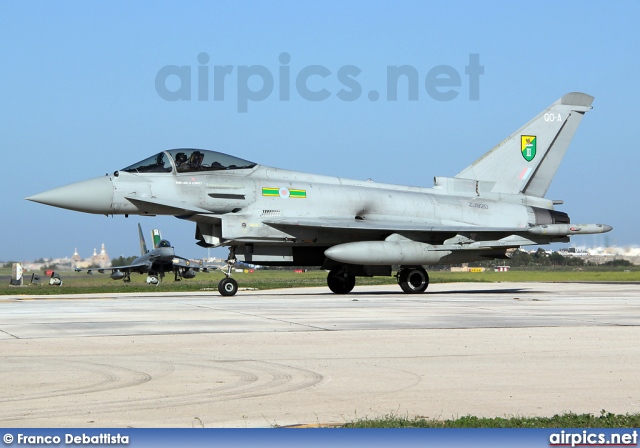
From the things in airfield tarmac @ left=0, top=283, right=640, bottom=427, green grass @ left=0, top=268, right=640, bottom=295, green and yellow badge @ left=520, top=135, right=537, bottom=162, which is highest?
green and yellow badge @ left=520, top=135, right=537, bottom=162

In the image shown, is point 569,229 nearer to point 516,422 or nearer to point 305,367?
point 305,367

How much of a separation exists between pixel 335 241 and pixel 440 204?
137 inches

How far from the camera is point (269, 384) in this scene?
7008 millimetres

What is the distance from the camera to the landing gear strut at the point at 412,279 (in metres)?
23.4

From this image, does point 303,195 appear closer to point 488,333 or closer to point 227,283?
point 227,283

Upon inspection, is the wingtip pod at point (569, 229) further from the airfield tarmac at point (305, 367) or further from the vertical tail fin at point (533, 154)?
the airfield tarmac at point (305, 367)

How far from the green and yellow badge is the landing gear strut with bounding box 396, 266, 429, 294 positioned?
5044 mm

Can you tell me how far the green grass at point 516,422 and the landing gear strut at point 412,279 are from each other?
17892 millimetres

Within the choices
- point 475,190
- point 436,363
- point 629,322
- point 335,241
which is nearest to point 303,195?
point 335,241

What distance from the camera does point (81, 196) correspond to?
20.6 m

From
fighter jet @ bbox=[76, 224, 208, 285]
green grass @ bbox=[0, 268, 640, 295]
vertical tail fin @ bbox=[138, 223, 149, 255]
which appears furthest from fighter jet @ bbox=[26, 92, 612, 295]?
vertical tail fin @ bbox=[138, 223, 149, 255]

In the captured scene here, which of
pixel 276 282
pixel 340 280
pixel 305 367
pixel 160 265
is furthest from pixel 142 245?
pixel 305 367

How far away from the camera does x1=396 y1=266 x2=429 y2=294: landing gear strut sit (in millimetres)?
23438

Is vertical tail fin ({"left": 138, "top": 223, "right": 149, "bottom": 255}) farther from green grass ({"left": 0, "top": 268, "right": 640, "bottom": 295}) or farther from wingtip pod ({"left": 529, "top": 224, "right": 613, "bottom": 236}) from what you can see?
wingtip pod ({"left": 529, "top": 224, "right": 613, "bottom": 236})
